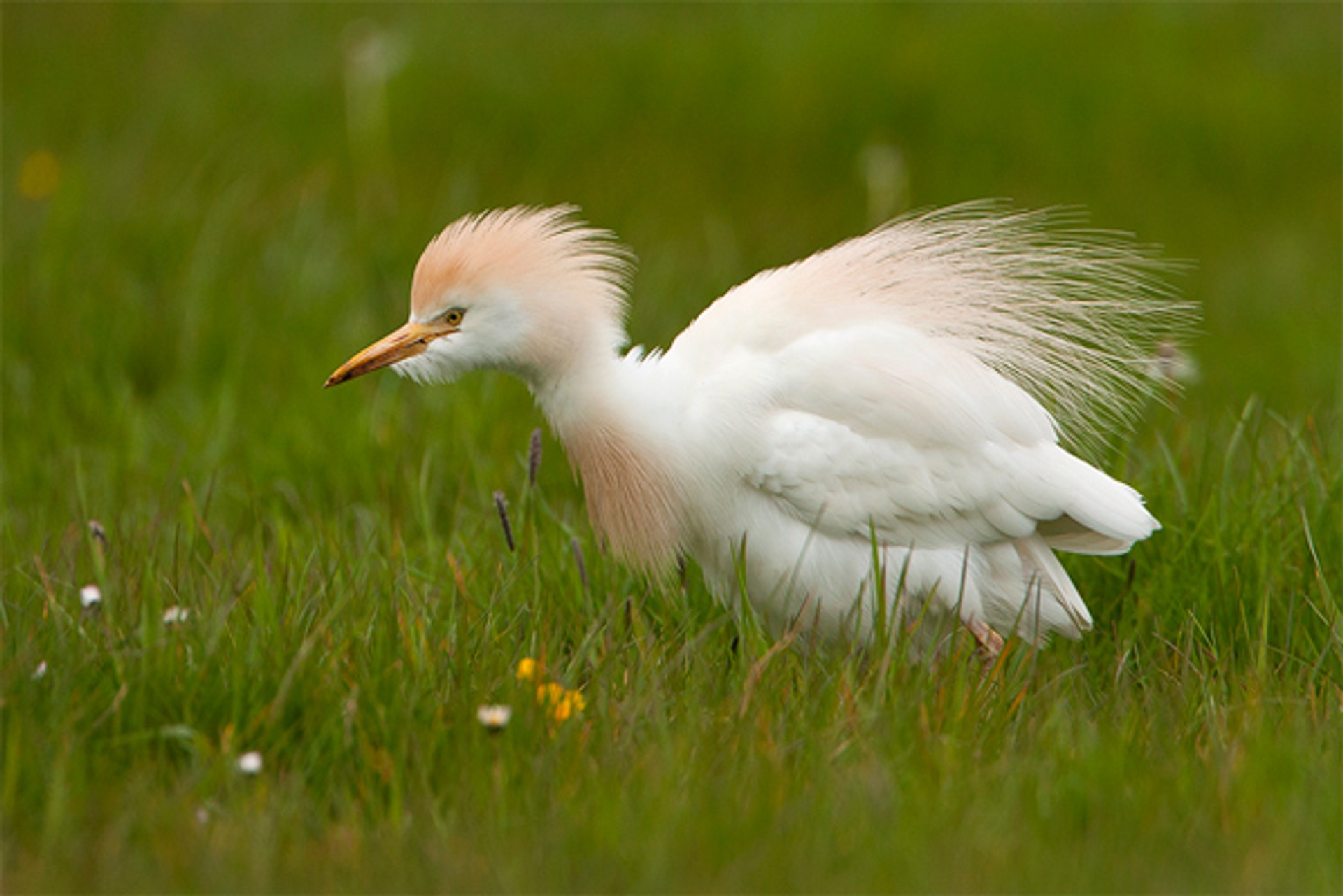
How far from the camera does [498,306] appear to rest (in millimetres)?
3295

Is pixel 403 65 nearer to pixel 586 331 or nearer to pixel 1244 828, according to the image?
pixel 586 331

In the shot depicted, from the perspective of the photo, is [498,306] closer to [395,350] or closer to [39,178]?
[395,350]

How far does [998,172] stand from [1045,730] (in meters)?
6.93

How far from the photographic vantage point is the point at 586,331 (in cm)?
338

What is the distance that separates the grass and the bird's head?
50 cm

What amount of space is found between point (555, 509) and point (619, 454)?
119cm

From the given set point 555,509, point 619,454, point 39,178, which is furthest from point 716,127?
point 619,454

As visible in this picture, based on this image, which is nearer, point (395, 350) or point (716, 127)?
point (395, 350)

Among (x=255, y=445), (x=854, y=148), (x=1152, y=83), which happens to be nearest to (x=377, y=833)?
(x=255, y=445)

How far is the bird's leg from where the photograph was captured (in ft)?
10.9

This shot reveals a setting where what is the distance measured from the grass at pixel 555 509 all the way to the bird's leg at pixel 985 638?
0.07 m

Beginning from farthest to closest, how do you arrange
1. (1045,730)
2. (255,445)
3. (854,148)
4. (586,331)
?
(854,148) < (255,445) < (586,331) < (1045,730)

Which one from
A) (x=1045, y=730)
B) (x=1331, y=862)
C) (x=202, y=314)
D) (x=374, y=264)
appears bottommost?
(x=1331, y=862)

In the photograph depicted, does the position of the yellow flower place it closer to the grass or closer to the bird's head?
the grass
